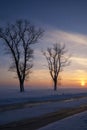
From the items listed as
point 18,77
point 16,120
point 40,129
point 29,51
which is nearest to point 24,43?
point 29,51

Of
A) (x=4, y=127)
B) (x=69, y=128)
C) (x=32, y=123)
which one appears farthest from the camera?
(x=32, y=123)

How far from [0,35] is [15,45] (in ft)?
9.56

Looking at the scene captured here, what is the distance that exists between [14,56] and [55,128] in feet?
111

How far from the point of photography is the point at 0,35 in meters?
46.2

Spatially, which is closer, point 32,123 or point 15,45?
point 32,123

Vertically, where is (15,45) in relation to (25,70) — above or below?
above

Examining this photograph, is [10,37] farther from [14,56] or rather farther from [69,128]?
[69,128]

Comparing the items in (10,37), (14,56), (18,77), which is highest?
(10,37)

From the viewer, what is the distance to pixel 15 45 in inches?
1853

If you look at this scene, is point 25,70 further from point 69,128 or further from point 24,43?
point 69,128

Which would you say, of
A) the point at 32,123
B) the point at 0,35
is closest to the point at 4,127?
the point at 32,123

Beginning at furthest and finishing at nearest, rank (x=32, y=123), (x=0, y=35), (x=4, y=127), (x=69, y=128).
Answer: (x=0, y=35) → (x=32, y=123) → (x=4, y=127) → (x=69, y=128)

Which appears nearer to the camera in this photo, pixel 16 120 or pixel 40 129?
pixel 40 129

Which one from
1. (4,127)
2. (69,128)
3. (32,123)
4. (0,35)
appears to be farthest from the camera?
(0,35)
